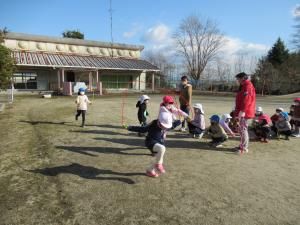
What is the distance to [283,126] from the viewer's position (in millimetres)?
8719

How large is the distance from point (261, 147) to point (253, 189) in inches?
127

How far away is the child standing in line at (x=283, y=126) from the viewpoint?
28.4 feet

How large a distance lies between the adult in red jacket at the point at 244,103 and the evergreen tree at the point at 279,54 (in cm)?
3967

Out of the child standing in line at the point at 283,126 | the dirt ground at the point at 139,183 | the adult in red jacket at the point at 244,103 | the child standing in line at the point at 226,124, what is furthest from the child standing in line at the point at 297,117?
the adult in red jacket at the point at 244,103

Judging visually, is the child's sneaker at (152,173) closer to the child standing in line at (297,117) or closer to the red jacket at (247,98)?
the red jacket at (247,98)

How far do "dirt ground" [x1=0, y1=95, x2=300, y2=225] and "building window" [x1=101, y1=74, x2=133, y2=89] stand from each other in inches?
1079

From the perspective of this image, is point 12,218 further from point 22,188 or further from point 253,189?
point 253,189

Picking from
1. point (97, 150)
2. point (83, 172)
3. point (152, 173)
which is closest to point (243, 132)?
point (152, 173)

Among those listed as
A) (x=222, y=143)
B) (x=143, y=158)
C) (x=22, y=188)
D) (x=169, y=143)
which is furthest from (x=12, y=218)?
(x=222, y=143)

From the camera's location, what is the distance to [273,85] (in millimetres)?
34125

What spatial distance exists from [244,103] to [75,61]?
2669 centimetres

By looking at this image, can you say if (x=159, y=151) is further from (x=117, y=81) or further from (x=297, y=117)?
(x=117, y=81)

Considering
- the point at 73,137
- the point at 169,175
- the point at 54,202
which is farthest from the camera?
the point at 73,137

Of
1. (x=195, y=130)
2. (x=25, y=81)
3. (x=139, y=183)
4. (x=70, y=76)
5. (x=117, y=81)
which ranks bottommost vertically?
(x=139, y=183)
